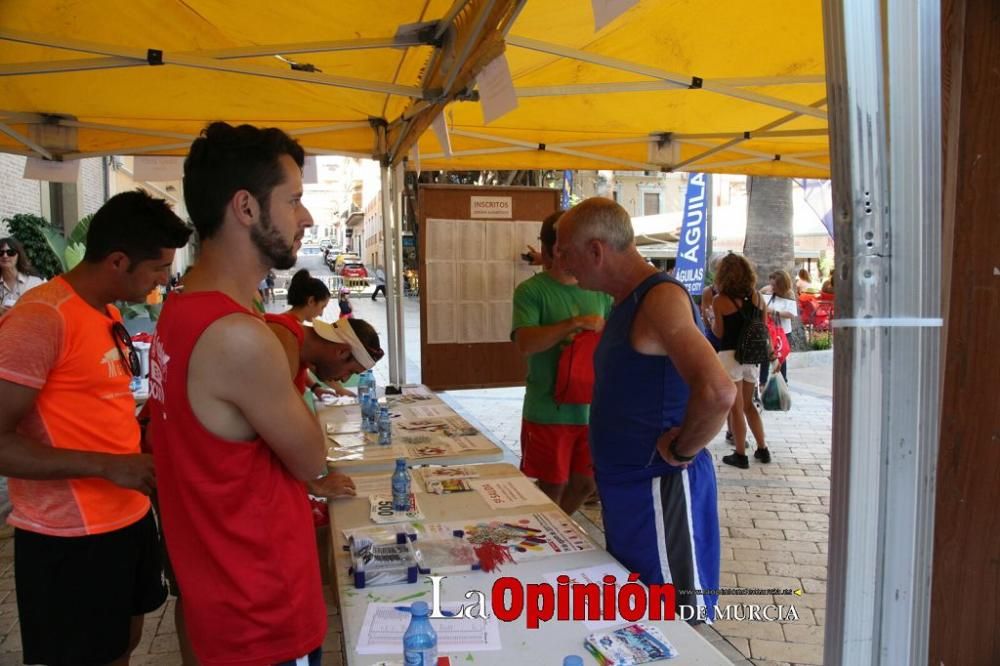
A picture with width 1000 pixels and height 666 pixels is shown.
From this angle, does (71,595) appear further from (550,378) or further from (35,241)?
(35,241)

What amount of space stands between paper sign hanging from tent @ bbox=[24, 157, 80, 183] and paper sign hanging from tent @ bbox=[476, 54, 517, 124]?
347 cm

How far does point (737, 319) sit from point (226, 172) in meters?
4.86

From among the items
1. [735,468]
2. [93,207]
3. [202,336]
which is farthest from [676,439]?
[93,207]

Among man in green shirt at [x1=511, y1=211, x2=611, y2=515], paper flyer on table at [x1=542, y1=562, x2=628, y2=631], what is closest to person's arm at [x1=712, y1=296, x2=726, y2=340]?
man in green shirt at [x1=511, y1=211, x2=611, y2=515]

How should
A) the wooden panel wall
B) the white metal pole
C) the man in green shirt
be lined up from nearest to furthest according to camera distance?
the wooden panel wall → the man in green shirt → the white metal pole

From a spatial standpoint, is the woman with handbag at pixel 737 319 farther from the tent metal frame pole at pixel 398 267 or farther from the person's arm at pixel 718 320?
the tent metal frame pole at pixel 398 267

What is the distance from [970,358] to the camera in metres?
1.03

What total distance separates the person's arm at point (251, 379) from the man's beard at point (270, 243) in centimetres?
18

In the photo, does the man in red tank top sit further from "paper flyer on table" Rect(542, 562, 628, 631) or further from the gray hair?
the gray hair

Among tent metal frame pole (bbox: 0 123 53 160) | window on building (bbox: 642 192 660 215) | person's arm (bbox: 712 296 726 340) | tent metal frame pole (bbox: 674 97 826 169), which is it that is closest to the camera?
tent metal frame pole (bbox: 0 123 53 160)

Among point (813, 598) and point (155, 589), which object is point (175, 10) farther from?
point (813, 598)

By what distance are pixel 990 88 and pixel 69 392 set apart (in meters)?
2.12

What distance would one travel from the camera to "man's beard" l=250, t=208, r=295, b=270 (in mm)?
1258

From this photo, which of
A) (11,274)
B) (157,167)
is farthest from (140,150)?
(11,274)
